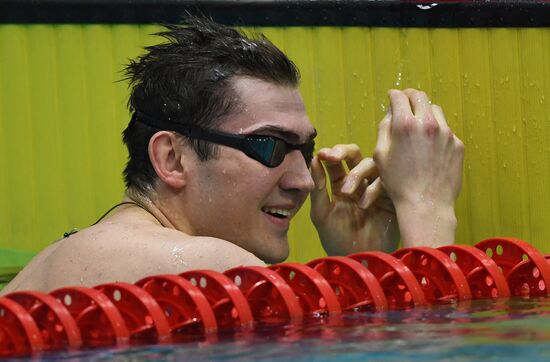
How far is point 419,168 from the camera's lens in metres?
3.70

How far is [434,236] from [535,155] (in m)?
1.51

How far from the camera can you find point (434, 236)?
144 inches

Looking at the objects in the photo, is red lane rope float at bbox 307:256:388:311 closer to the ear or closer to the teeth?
the teeth

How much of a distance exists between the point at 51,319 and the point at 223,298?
1.21 ft

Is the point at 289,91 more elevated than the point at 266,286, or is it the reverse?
the point at 289,91

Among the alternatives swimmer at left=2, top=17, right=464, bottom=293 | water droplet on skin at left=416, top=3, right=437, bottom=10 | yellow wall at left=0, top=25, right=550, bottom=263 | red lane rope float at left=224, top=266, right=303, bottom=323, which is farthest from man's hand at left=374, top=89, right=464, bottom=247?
water droplet on skin at left=416, top=3, right=437, bottom=10

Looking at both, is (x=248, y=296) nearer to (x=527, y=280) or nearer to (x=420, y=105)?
(x=527, y=280)

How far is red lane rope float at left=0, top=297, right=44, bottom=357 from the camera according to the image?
221 cm

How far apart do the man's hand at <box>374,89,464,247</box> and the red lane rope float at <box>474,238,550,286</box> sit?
20.0 inches

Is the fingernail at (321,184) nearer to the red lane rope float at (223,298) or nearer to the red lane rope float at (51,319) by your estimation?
the red lane rope float at (223,298)

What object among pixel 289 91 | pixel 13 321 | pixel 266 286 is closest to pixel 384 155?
pixel 289 91

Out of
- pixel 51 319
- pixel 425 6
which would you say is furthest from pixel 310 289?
pixel 425 6

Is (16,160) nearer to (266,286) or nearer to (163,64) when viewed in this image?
(163,64)

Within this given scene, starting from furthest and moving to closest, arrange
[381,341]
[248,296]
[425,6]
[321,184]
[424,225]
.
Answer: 1. [425,6]
2. [321,184]
3. [424,225]
4. [248,296]
5. [381,341]
